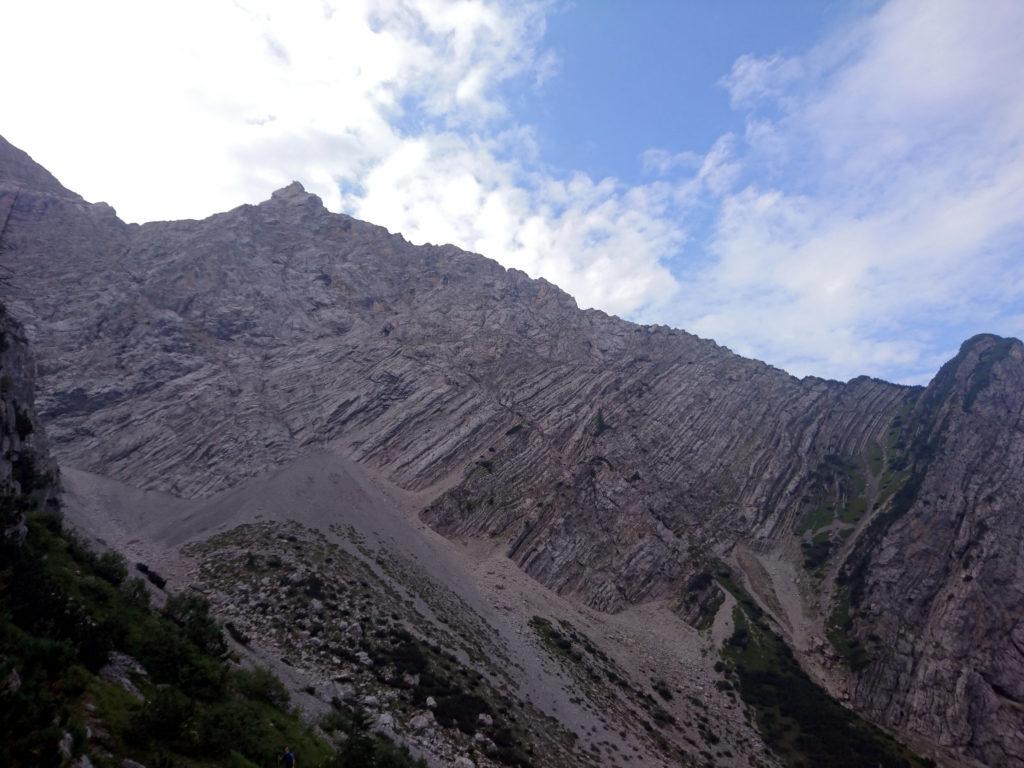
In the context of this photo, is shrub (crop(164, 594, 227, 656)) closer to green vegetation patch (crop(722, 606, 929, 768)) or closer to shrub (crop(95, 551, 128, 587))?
shrub (crop(95, 551, 128, 587))

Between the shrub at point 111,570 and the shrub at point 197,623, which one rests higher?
the shrub at point 197,623

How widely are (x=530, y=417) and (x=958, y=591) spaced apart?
6341 cm

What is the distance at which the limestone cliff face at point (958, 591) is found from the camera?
187ft

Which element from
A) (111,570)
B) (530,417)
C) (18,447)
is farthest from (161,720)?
(530,417)

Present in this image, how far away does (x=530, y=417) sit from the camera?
101 metres

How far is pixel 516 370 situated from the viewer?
111062mm

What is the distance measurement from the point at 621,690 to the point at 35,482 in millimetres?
47756

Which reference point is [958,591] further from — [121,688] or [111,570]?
[111,570]

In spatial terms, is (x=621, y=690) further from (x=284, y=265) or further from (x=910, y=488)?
(x=284, y=265)

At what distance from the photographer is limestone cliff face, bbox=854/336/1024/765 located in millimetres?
56938

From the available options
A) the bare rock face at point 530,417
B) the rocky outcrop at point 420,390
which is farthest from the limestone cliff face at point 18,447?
the bare rock face at point 530,417

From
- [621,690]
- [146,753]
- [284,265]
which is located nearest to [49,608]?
[146,753]

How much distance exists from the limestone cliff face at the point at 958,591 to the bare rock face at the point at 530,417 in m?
0.26

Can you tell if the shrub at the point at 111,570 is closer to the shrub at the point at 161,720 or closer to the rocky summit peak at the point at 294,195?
the shrub at the point at 161,720
